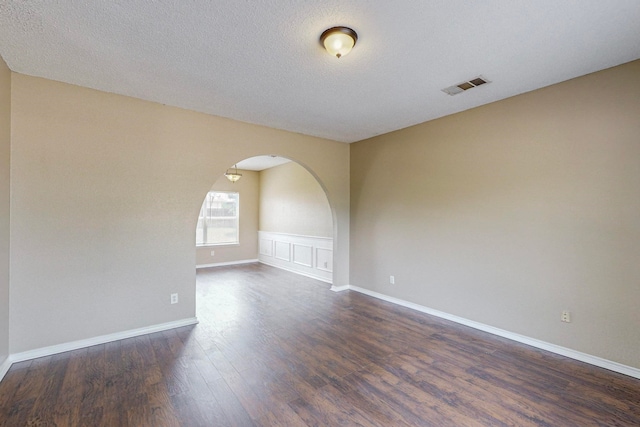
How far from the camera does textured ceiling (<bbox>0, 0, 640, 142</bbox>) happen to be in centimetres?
191

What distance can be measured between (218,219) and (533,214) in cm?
690

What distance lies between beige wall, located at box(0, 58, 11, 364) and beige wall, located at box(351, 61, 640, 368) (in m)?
4.51

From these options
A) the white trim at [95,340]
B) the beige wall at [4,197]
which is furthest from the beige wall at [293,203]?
the beige wall at [4,197]

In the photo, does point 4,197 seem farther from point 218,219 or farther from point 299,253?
point 218,219

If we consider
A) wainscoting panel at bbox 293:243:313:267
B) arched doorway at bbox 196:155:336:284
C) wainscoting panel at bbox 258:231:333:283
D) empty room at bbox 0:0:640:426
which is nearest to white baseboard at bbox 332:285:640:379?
empty room at bbox 0:0:640:426

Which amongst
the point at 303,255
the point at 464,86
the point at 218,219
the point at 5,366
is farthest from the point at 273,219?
the point at 464,86

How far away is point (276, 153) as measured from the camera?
451cm

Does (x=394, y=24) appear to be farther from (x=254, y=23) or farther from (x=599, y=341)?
(x=599, y=341)

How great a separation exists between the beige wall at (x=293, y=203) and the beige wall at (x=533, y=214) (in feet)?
6.76

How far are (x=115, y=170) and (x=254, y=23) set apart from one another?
2349 millimetres

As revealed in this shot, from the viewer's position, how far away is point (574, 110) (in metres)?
2.88

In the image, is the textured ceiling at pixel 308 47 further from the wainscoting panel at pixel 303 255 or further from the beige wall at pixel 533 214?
the wainscoting panel at pixel 303 255

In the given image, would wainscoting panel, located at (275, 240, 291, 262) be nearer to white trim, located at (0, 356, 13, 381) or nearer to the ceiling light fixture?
white trim, located at (0, 356, 13, 381)

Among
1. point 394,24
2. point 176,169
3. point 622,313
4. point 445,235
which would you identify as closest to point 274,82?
point 394,24
